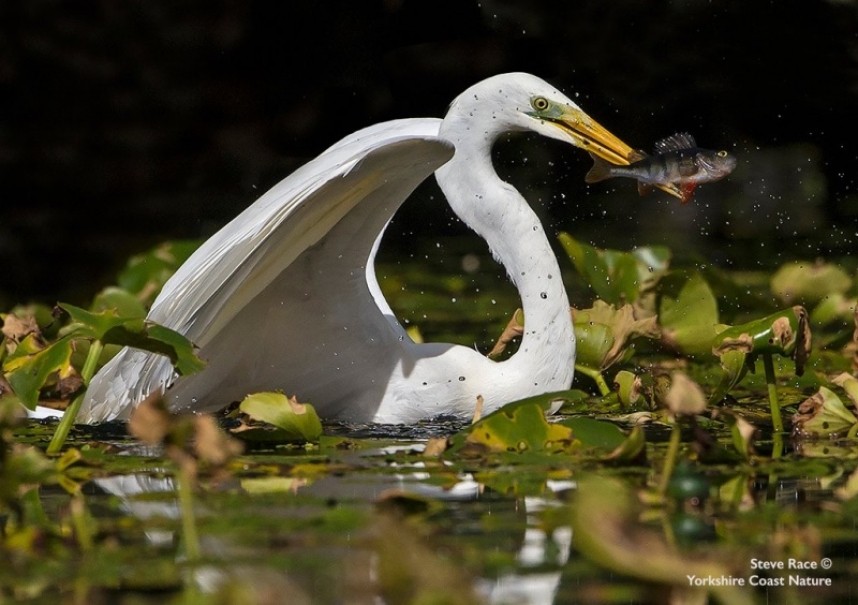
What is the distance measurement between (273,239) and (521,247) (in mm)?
897

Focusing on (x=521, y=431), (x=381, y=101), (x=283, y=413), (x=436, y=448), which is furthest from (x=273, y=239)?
(x=381, y=101)

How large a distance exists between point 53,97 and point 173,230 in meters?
1.09

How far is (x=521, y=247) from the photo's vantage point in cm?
Answer: 469

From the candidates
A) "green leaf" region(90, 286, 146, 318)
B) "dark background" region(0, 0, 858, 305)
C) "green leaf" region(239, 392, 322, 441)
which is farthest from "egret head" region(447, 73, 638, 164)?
"dark background" region(0, 0, 858, 305)

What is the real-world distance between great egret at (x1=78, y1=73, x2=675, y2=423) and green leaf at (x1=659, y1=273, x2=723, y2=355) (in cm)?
51

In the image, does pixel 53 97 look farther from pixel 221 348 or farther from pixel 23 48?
pixel 221 348

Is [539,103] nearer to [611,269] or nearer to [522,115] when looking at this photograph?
[522,115]

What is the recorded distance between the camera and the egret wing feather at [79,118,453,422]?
4004 millimetres

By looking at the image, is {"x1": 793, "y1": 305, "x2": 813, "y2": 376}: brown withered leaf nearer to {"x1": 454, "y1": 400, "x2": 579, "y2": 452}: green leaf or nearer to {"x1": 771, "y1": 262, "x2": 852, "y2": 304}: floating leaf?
{"x1": 454, "y1": 400, "x2": 579, "y2": 452}: green leaf

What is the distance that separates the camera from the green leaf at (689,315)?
495 cm

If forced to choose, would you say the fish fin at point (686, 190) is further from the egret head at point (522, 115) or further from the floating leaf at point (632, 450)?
the floating leaf at point (632, 450)

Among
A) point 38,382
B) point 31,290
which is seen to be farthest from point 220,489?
point 31,290

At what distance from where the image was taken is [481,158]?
15.6ft

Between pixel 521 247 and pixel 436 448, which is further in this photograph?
pixel 521 247
